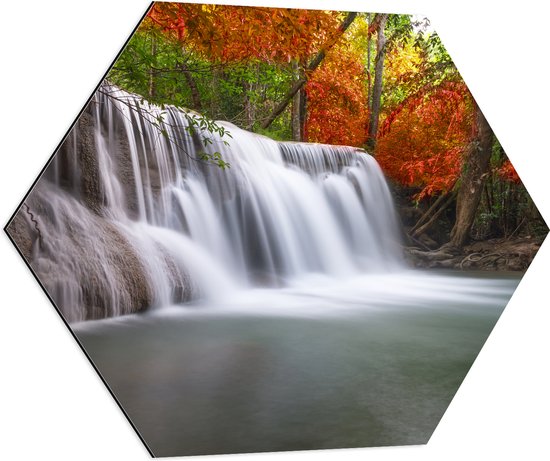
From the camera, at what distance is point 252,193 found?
10.5 ft

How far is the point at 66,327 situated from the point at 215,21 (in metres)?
1.73

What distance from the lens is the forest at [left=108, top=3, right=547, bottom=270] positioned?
10.2ft

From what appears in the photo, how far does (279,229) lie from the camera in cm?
322

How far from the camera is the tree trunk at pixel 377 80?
3369 millimetres

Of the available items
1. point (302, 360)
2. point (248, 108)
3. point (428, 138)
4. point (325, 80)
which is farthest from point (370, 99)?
point (302, 360)

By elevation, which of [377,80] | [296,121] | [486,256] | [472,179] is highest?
[377,80]

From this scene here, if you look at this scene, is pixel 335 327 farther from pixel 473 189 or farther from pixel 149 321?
pixel 473 189

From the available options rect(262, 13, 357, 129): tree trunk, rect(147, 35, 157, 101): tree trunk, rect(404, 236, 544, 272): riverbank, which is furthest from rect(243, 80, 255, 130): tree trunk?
rect(404, 236, 544, 272): riverbank

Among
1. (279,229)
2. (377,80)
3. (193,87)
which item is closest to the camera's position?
(193,87)

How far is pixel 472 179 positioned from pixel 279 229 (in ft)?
4.07

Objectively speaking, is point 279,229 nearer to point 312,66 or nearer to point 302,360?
point 302,360

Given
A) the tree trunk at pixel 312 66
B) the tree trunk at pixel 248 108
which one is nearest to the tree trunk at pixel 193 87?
the tree trunk at pixel 248 108

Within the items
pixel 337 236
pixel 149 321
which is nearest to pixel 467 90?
pixel 337 236

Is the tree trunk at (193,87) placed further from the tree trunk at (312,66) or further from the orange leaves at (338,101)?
the orange leaves at (338,101)
